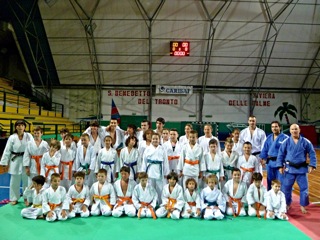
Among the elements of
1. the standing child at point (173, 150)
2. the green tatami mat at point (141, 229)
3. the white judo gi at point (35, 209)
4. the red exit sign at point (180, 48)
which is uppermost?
the red exit sign at point (180, 48)

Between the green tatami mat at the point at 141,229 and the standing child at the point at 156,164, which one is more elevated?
the standing child at the point at 156,164

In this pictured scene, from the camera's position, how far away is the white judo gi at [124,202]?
Result: 443cm

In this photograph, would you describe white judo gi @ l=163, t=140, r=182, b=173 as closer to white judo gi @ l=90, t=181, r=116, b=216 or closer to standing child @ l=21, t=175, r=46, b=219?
white judo gi @ l=90, t=181, r=116, b=216

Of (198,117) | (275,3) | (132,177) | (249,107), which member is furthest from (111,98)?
(132,177)

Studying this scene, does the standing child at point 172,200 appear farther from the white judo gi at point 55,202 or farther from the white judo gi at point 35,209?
the white judo gi at point 35,209

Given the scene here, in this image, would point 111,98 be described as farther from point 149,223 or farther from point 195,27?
point 149,223

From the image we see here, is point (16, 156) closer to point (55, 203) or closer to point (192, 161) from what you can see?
point (55, 203)

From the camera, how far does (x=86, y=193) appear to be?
4605mm

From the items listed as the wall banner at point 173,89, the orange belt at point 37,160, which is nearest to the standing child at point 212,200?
the orange belt at point 37,160

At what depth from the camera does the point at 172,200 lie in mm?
4570

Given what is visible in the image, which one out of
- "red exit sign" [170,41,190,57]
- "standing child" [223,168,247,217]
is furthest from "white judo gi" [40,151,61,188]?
"red exit sign" [170,41,190,57]

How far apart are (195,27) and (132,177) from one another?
1264 cm

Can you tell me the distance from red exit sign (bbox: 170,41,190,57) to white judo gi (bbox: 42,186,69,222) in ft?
39.9

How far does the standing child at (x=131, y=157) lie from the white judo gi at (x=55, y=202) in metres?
1.26
